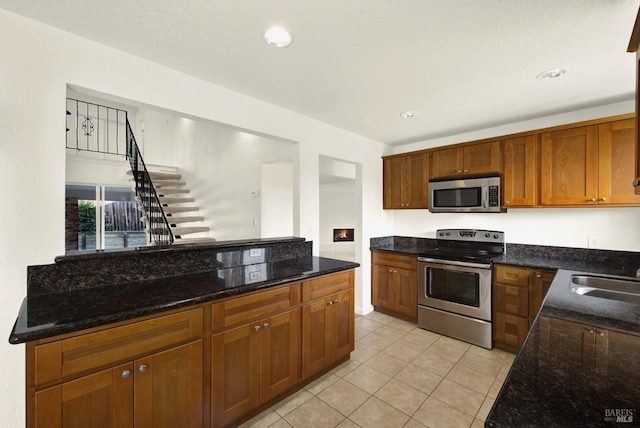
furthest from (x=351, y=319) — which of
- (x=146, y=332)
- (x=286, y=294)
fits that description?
(x=146, y=332)

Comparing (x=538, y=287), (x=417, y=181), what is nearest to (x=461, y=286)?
(x=538, y=287)

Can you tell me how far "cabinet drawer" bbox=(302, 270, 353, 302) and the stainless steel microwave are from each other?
169cm

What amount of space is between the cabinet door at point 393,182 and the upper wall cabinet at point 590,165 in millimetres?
1569

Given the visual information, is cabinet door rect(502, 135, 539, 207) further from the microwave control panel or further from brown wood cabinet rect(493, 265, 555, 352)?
brown wood cabinet rect(493, 265, 555, 352)

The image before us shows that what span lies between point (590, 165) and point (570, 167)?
14 cm

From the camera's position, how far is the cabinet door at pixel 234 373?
162 centimetres

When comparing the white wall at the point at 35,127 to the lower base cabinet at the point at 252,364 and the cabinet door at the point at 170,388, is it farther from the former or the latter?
the lower base cabinet at the point at 252,364

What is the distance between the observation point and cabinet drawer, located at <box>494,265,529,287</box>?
8.79 feet

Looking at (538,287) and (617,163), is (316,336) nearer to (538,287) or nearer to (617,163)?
(538,287)

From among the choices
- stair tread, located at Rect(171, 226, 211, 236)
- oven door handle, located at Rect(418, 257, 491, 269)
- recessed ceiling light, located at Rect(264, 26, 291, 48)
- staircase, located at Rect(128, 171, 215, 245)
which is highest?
recessed ceiling light, located at Rect(264, 26, 291, 48)

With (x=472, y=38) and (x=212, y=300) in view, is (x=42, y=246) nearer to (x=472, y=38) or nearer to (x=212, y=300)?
(x=212, y=300)

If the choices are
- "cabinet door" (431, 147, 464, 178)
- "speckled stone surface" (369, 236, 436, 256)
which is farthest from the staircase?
"cabinet door" (431, 147, 464, 178)

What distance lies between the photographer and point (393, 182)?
13.2 feet

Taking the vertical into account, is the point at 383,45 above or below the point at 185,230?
above
